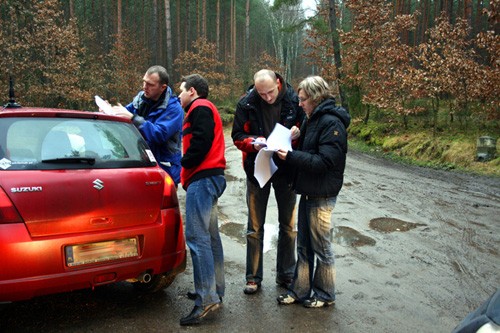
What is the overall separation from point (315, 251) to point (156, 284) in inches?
60.1

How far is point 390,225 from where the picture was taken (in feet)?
21.3

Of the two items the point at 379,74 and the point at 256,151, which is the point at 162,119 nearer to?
the point at 256,151

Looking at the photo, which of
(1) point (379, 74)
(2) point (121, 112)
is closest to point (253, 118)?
(2) point (121, 112)

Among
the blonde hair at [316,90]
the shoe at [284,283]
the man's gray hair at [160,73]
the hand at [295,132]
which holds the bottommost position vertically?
the shoe at [284,283]

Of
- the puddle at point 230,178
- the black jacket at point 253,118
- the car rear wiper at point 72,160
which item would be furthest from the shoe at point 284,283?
the puddle at point 230,178

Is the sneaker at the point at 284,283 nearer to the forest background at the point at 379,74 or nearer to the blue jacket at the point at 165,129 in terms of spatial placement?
the blue jacket at the point at 165,129

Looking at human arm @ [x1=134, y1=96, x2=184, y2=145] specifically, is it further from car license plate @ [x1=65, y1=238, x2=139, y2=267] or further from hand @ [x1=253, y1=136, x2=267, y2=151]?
car license plate @ [x1=65, y1=238, x2=139, y2=267]

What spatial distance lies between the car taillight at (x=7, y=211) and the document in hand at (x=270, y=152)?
1966 millimetres

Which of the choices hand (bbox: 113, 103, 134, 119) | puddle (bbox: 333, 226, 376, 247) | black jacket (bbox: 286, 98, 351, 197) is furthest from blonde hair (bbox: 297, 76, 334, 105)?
puddle (bbox: 333, 226, 376, 247)

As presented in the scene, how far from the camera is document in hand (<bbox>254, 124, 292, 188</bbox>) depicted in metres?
3.77

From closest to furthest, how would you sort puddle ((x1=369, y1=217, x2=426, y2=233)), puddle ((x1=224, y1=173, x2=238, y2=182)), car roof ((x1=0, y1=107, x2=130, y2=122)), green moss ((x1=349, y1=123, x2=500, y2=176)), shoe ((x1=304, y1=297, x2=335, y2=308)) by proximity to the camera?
car roof ((x1=0, y1=107, x2=130, y2=122)), shoe ((x1=304, y1=297, x2=335, y2=308)), puddle ((x1=369, y1=217, x2=426, y2=233)), puddle ((x1=224, y1=173, x2=238, y2=182)), green moss ((x1=349, y1=123, x2=500, y2=176))

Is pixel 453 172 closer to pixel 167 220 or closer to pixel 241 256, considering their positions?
pixel 241 256

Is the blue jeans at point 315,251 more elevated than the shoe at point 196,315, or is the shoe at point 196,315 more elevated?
the blue jeans at point 315,251

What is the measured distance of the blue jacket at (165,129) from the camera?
164 inches
